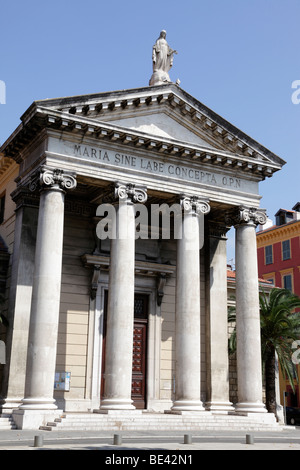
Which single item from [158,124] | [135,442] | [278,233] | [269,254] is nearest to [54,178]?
[158,124]

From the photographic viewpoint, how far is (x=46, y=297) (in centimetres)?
2120

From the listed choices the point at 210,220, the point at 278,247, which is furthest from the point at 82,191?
the point at 278,247

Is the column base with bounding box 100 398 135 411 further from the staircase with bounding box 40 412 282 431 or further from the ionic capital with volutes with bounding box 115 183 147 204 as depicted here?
the ionic capital with volutes with bounding box 115 183 147 204

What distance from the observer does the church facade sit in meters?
22.2

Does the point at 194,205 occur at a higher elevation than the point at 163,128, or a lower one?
lower

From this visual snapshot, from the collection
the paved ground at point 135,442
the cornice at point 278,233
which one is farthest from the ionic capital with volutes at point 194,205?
the cornice at point 278,233

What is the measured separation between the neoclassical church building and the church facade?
53 millimetres

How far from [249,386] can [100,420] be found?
26.4 ft

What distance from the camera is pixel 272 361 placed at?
108ft

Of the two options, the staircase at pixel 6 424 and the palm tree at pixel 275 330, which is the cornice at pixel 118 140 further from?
the staircase at pixel 6 424

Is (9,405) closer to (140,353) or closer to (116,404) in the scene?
(116,404)

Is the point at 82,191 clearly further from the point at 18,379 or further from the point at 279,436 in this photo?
the point at 279,436

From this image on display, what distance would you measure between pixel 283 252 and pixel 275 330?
26965 mm

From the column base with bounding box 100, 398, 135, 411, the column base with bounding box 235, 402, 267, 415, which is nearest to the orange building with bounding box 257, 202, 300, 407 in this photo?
the column base with bounding box 235, 402, 267, 415
